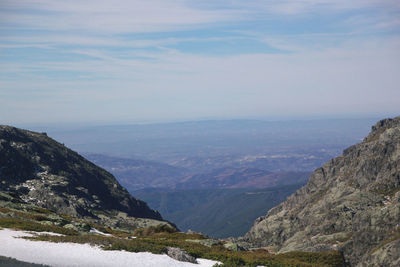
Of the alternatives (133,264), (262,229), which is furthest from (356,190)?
(133,264)

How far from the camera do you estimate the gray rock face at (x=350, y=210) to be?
358ft

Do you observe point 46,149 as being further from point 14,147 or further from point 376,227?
point 376,227

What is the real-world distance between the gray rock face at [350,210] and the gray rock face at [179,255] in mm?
80016

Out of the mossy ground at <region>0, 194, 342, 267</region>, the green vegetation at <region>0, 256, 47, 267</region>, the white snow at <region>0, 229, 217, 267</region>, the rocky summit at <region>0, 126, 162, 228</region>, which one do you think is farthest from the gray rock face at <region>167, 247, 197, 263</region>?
the rocky summit at <region>0, 126, 162, 228</region>

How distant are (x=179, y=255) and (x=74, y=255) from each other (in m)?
8.06

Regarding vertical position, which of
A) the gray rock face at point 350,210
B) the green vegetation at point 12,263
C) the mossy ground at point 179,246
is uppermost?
Result: the green vegetation at point 12,263

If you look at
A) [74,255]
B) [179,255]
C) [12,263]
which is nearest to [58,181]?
[74,255]

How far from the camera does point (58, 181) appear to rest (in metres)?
139

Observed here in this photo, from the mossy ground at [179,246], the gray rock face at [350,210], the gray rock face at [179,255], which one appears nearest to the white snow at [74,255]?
the gray rock face at [179,255]

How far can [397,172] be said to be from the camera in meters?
149

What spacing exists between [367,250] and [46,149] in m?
123

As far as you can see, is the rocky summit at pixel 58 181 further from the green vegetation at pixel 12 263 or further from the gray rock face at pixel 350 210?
the green vegetation at pixel 12 263

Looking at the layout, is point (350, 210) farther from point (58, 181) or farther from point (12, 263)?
point (12, 263)

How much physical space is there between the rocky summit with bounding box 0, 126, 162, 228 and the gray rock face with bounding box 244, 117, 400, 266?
5502 centimetres
